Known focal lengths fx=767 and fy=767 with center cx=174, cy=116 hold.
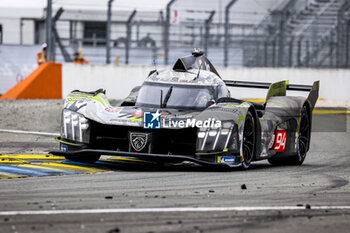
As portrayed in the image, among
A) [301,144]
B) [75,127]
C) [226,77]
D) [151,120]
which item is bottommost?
[301,144]

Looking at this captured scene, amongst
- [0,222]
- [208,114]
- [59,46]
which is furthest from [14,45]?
[0,222]

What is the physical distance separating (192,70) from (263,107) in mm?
1125

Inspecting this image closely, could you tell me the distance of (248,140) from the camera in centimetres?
962

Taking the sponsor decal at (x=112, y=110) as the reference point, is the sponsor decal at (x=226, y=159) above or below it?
below

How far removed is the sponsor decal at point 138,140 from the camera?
8.91 metres

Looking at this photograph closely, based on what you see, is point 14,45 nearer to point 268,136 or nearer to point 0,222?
point 268,136

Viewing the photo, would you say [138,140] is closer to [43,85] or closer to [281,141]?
[281,141]

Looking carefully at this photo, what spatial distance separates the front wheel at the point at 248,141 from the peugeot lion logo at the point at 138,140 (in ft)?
4.22

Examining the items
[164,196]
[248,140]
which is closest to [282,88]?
[248,140]

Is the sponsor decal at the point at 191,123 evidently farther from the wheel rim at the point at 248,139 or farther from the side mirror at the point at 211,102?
the side mirror at the point at 211,102

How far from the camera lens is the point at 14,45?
88.6ft

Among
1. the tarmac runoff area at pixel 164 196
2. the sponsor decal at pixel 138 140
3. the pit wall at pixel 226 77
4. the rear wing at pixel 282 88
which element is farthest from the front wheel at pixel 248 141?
the pit wall at pixel 226 77

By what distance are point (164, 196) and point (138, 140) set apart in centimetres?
227

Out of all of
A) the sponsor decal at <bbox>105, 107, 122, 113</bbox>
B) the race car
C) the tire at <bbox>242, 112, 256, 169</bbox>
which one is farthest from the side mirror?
the sponsor decal at <bbox>105, 107, 122, 113</bbox>
